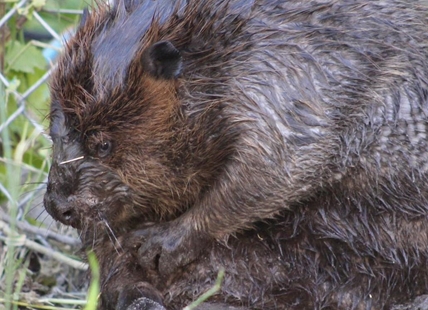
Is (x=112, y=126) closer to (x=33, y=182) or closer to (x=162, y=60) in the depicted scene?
(x=162, y=60)

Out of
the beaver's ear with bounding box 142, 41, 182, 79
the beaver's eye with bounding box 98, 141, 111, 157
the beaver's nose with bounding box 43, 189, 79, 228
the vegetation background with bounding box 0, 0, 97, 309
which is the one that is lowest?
the vegetation background with bounding box 0, 0, 97, 309

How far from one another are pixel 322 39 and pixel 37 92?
1.82m

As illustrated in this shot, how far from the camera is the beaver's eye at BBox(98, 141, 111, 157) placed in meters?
2.76

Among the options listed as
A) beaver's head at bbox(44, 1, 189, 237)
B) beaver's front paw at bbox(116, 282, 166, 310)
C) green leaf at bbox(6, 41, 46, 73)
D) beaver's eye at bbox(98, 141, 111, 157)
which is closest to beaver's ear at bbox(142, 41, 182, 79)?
beaver's head at bbox(44, 1, 189, 237)

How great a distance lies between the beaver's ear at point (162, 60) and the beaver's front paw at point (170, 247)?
0.46 meters

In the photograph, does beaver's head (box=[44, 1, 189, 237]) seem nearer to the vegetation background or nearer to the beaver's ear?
the beaver's ear

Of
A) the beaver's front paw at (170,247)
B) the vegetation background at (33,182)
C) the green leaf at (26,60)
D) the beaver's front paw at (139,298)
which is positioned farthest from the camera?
the green leaf at (26,60)

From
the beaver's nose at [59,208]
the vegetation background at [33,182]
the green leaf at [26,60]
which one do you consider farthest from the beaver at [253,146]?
the green leaf at [26,60]

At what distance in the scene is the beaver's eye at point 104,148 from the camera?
9.05 ft

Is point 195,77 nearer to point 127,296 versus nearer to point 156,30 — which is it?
point 156,30

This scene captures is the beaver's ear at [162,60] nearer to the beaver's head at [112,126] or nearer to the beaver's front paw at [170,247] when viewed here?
the beaver's head at [112,126]

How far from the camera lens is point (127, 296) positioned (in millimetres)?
2838

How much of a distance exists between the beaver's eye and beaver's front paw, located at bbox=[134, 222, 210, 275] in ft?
1.02

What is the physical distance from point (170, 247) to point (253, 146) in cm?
40
